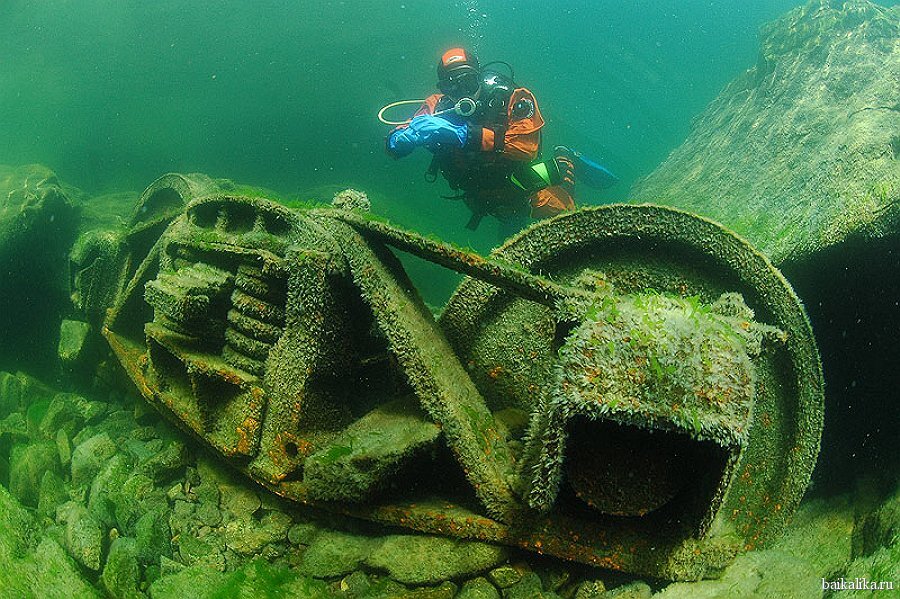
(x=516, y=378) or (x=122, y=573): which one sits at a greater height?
(x=516, y=378)

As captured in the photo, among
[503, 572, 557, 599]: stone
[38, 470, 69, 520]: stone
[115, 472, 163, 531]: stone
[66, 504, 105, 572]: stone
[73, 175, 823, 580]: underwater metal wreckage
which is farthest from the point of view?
[38, 470, 69, 520]: stone

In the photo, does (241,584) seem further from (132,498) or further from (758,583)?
(758,583)

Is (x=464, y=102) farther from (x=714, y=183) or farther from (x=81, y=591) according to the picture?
(x=81, y=591)

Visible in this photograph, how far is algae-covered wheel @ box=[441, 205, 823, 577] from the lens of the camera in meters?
1.87

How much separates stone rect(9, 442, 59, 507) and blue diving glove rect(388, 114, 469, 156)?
14.0 feet

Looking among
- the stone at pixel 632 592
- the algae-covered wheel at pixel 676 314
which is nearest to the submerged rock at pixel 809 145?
the algae-covered wheel at pixel 676 314

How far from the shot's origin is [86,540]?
2695 mm

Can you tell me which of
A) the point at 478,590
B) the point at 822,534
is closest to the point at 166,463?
the point at 478,590

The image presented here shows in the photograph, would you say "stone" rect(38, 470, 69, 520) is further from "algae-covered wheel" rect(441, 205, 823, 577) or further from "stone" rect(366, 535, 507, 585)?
"algae-covered wheel" rect(441, 205, 823, 577)

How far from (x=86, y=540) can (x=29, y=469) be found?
4.55ft

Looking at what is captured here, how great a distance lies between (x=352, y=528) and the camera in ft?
8.67

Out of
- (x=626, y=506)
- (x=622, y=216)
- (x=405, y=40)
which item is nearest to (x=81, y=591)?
(x=626, y=506)

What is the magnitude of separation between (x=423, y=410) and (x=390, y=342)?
40cm

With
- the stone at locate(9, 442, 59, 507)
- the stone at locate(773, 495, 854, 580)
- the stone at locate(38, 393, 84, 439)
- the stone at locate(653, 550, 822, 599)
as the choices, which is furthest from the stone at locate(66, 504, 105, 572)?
the stone at locate(773, 495, 854, 580)
